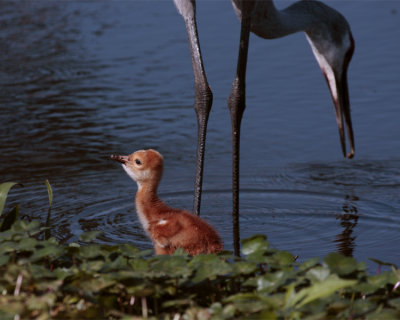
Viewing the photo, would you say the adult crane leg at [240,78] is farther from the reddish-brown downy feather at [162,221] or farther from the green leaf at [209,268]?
the green leaf at [209,268]

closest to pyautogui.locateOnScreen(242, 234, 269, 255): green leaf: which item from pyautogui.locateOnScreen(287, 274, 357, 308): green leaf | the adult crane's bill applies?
pyautogui.locateOnScreen(287, 274, 357, 308): green leaf

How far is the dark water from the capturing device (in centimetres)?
520

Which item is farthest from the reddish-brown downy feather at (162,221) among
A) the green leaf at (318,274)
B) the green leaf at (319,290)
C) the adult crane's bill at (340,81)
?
the adult crane's bill at (340,81)

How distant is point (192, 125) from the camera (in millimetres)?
7312

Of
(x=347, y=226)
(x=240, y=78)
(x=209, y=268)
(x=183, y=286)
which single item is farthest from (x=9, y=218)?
(x=347, y=226)

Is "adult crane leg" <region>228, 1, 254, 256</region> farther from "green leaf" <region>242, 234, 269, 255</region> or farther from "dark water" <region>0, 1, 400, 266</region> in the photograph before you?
"green leaf" <region>242, 234, 269, 255</region>

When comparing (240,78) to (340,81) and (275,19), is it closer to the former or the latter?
(275,19)


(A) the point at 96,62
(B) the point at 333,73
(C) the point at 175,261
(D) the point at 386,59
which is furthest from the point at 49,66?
(C) the point at 175,261

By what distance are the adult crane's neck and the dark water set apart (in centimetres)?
108

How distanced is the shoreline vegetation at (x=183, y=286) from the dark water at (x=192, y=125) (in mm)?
1390

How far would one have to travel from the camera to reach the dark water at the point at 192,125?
5.20 metres

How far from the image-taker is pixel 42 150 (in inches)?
266

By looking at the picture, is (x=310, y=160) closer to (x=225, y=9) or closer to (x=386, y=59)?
(x=386, y=59)

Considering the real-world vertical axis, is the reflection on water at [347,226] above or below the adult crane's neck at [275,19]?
below
